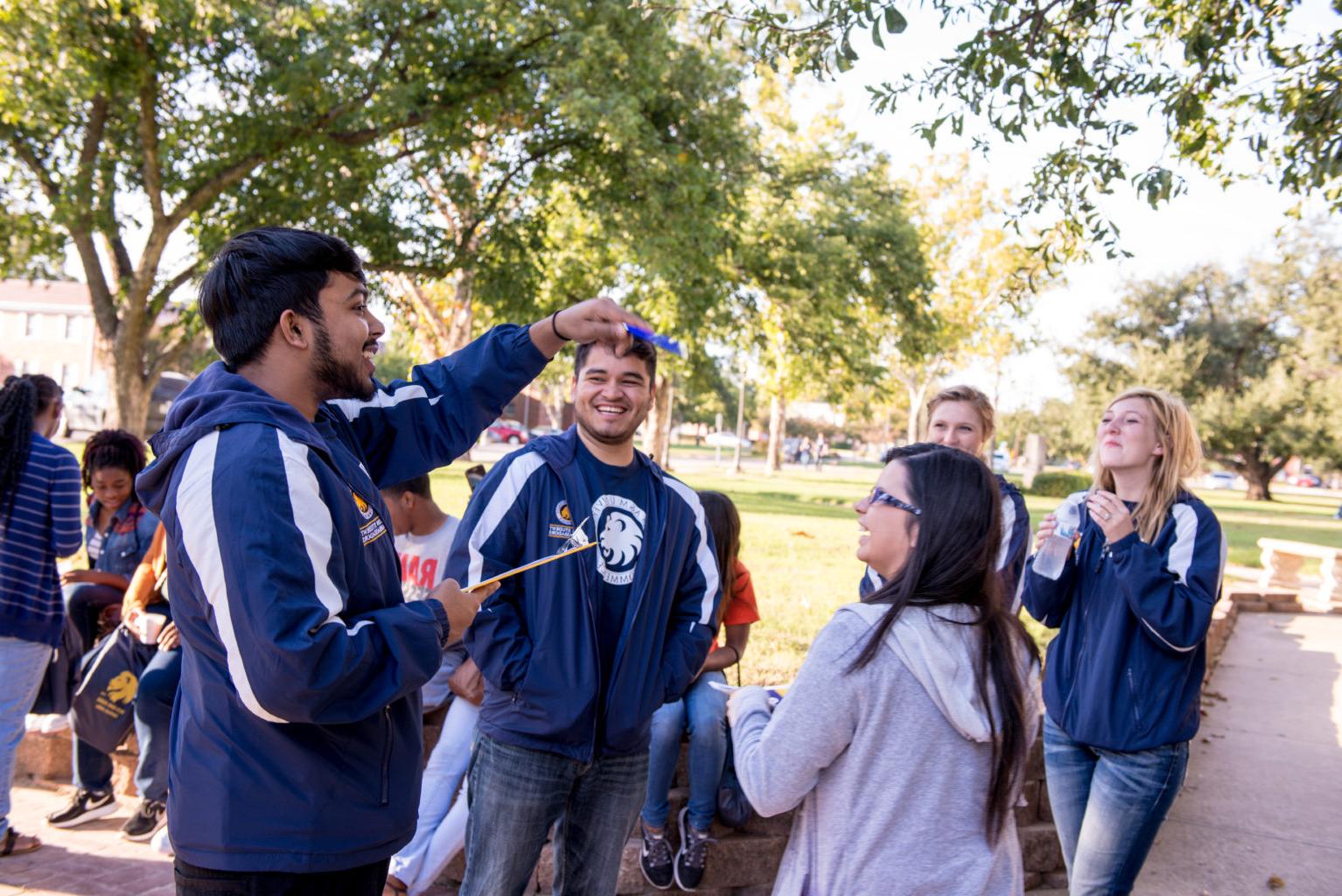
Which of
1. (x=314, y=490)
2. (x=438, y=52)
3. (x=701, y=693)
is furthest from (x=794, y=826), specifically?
(x=438, y=52)

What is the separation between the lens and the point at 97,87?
9.84 meters

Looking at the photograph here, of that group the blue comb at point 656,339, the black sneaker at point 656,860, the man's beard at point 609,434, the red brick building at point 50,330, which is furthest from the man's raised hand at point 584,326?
the red brick building at point 50,330

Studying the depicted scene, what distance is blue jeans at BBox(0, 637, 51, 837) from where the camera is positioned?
418cm

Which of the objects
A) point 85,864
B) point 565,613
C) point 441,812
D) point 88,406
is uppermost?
point 565,613

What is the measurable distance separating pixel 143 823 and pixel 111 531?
146cm

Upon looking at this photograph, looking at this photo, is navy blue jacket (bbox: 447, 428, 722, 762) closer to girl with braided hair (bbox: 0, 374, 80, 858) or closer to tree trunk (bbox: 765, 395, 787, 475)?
girl with braided hair (bbox: 0, 374, 80, 858)

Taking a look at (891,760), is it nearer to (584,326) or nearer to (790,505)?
(584,326)

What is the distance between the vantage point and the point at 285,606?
1.76 m

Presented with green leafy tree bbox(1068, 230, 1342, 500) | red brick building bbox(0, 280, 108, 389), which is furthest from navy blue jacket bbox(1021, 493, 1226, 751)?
red brick building bbox(0, 280, 108, 389)

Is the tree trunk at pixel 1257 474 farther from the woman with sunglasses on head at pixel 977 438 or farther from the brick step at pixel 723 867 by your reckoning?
the brick step at pixel 723 867

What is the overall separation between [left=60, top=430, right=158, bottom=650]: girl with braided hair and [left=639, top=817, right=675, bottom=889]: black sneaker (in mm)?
2918

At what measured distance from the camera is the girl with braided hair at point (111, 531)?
16.2 ft

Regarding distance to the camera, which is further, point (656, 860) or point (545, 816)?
point (656, 860)

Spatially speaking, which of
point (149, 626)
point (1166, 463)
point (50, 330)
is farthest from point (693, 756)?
point (50, 330)
